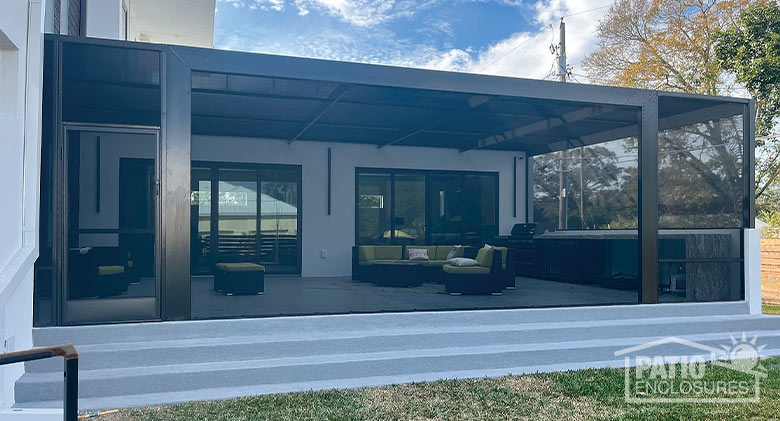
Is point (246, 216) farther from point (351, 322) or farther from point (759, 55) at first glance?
point (759, 55)

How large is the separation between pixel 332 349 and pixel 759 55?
10.5 meters

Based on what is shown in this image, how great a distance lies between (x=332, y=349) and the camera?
5.50 metres

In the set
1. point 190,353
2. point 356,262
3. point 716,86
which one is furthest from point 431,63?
point 190,353

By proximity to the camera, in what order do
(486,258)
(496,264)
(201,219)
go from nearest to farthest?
(496,264) < (486,258) < (201,219)

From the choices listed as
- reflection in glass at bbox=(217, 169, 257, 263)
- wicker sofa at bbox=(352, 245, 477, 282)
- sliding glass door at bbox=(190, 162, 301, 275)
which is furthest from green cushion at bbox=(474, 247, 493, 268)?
reflection in glass at bbox=(217, 169, 257, 263)

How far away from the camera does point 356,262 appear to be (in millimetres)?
10641

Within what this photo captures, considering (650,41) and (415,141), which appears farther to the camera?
(650,41)

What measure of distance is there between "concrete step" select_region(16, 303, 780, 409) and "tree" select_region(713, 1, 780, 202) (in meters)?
6.53

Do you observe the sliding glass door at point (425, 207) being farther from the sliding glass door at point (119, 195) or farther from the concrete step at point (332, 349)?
the concrete step at point (332, 349)

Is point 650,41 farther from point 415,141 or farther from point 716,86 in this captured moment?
point 415,141

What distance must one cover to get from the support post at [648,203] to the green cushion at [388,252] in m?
4.89

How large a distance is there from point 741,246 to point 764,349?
137cm

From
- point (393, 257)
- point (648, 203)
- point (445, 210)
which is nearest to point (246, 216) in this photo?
point (393, 257)

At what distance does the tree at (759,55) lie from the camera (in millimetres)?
11211
